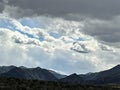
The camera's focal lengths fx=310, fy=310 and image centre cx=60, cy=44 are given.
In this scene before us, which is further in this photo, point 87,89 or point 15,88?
point 87,89

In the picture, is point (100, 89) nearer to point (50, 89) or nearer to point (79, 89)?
point (79, 89)

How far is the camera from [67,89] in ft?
278

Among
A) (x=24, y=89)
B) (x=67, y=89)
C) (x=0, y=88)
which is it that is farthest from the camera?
(x=67, y=89)

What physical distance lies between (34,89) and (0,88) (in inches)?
380

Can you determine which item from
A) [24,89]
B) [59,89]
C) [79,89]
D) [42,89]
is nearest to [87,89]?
[79,89]

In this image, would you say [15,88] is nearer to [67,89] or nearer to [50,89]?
[50,89]

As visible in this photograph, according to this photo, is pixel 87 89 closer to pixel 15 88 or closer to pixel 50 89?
pixel 50 89

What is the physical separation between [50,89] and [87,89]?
54.0 feet

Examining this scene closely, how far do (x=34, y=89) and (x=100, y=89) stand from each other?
1128 inches

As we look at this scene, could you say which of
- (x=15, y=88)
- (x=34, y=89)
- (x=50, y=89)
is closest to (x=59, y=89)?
(x=50, y=89)

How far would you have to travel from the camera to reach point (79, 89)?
291ft

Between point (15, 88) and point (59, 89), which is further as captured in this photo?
point (59, 89)

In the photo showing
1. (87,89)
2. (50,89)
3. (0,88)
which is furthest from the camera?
(87,89)

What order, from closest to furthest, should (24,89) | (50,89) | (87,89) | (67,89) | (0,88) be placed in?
(0,88) → (24,89) → (50,89) → (67,89) → (87,89)
